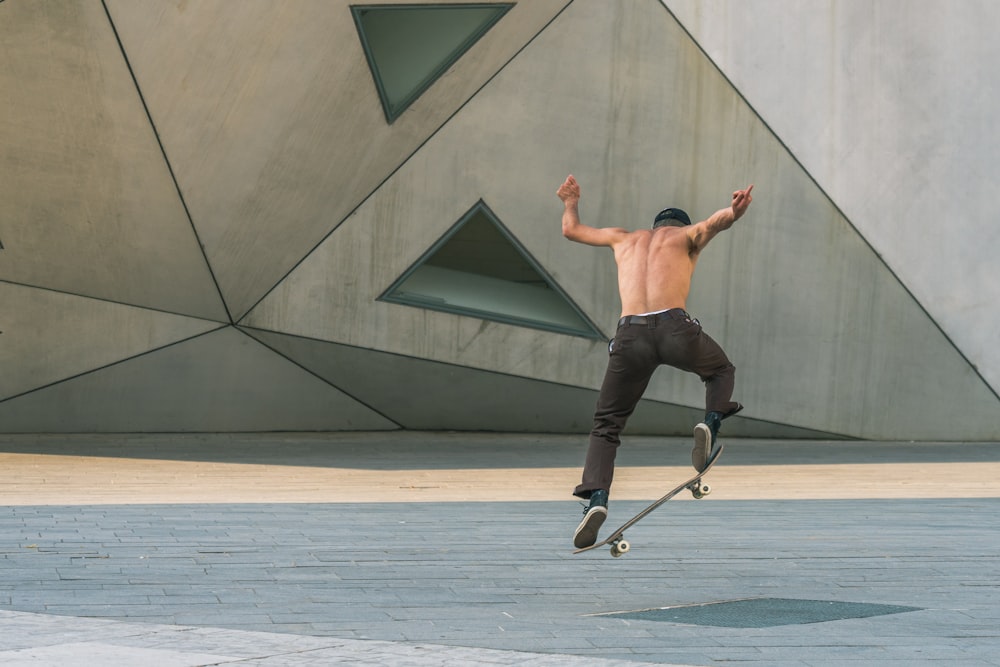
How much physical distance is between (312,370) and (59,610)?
1188 centimetres

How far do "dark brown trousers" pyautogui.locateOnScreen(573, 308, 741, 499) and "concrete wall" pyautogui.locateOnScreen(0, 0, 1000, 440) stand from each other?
926 centimetres

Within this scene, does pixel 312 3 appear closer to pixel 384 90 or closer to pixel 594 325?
pixel 384 90

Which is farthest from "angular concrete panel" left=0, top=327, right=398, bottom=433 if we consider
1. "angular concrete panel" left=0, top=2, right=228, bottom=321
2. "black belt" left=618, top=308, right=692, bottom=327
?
"black belt" left=618, top=308, right=692, bottom=327

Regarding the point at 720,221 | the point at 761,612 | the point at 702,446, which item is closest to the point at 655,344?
the point at 702,446

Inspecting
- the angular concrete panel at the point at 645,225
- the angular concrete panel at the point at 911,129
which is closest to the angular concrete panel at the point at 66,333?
the angular concrete panel at the point at 645,225

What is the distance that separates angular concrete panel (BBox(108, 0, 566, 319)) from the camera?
1537 centimetres

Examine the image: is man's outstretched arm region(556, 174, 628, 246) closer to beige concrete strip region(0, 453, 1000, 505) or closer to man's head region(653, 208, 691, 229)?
man's head region(653, 208, 691, 229)

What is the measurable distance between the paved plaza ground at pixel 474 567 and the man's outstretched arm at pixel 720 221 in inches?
73.6

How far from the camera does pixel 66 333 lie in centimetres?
1672

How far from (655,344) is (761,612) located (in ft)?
6.33

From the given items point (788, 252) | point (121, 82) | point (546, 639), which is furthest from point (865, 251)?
point (546, 639)

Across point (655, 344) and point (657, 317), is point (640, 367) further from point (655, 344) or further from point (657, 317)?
point (657, 317)

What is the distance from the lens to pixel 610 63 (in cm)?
1731

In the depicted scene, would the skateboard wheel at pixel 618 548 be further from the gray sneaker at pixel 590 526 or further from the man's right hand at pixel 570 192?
the man's right hand at pixel 570 192
